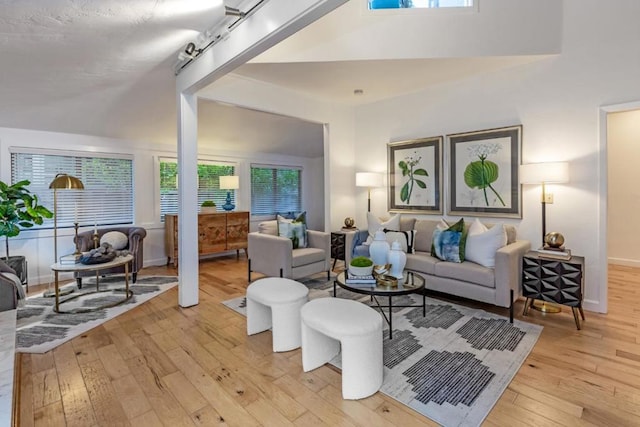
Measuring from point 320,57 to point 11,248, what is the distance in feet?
14.7

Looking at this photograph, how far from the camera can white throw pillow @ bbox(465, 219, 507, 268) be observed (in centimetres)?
302

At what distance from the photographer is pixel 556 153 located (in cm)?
326

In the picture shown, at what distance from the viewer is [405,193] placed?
4.46m

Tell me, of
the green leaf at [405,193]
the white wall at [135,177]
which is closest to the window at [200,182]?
the white wall at [135,177]

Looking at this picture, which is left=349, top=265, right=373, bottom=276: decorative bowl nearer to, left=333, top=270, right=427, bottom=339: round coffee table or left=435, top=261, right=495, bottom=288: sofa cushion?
left=333, top=270, right=427, bottom=339: round coffee table

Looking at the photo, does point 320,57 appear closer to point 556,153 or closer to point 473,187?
point 473,187

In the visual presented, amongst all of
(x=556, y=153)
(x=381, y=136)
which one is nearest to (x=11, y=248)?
(x=381, y=136)

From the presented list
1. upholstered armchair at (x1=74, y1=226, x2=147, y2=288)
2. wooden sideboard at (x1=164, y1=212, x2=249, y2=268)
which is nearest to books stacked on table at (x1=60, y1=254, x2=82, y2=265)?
upholstered armchair at (x1=74, y1=226, x2=147, y2=288)

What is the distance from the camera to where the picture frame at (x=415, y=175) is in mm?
4141

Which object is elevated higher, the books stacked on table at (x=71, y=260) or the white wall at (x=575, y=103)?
the white wall at (x=575, y=103)

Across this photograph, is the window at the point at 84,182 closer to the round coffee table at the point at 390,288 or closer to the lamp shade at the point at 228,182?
the lamp shade at the point at 228,182

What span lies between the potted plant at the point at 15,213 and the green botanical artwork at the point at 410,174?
4.53m

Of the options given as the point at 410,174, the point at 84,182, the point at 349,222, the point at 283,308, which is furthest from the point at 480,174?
the point at 84,182

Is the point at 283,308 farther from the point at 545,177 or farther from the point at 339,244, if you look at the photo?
the point at 545,177
